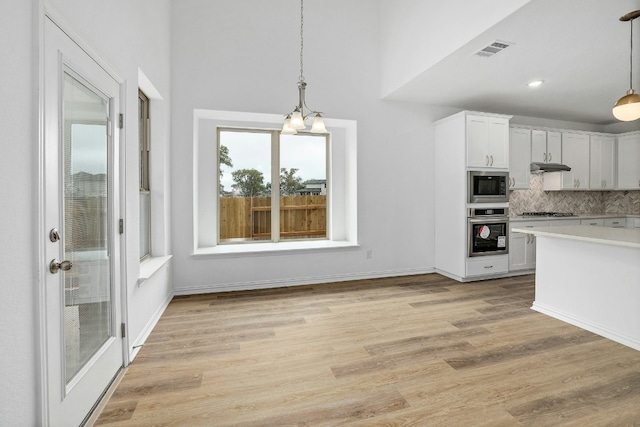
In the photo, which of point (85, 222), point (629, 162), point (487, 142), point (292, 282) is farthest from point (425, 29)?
point (629, 162)

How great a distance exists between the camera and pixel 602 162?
19.0ft

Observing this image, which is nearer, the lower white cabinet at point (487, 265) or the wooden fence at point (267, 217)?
the lower white cabinet at point (487, 265)

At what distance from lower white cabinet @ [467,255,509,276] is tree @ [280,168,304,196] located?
283cm

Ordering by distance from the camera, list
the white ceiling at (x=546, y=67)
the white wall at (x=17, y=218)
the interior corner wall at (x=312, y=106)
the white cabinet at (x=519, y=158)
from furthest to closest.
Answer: the white cabinet at (x=519, y=158), the interior corner wall at (x=312, y=106), the white ceiling at (x=546, y=67), the white wall at (x=17, y=218)

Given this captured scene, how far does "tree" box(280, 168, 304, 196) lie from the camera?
483cm

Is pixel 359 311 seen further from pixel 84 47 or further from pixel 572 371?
pixel 84 47

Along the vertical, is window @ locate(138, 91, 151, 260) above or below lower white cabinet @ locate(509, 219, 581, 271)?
above

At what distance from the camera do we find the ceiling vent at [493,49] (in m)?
2.97

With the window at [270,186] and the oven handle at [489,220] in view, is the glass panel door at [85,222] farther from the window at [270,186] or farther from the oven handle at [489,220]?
the oven handle at [489,220]

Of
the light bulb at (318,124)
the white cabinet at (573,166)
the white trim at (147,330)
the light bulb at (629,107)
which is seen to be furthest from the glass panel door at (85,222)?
the white cabinet at (573,166)

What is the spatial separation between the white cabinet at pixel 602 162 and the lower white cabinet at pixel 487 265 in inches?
112

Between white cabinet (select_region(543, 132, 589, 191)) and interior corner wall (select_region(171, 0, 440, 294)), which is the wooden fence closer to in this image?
interior corner wall (select_region(171, 0, 440, 294))

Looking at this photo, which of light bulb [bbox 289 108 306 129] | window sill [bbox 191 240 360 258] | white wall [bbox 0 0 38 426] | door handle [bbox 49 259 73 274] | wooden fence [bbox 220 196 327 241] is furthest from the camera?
wooden fence [bbox 220 196 327 241]

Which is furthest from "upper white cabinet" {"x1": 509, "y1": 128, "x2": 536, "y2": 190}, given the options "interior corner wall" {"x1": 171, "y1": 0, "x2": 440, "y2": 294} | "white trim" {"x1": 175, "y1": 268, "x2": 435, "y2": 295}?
"white trim" {"x1": 175, "y1": 268, "x2": 435, "y2": 295}
